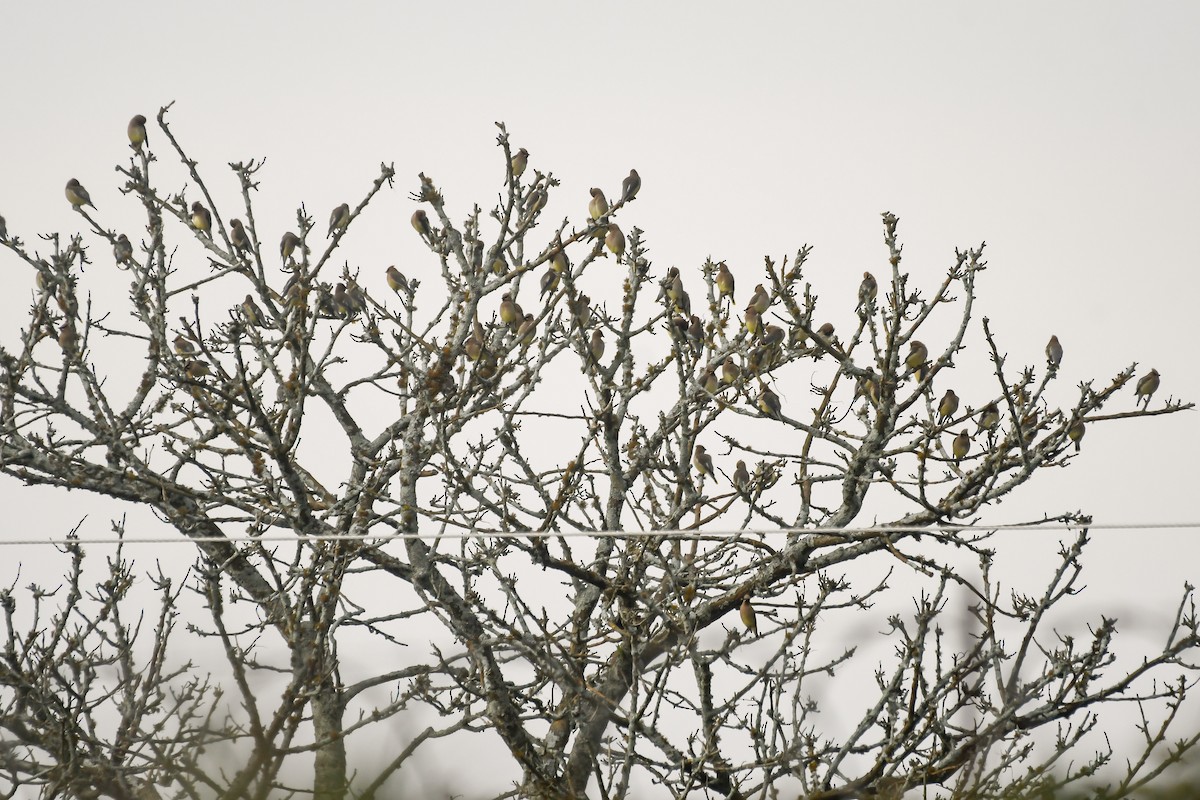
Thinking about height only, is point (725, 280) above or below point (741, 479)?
above

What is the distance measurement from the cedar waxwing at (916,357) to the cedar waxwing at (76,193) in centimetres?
454

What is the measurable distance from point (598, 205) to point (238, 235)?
1.97 metres

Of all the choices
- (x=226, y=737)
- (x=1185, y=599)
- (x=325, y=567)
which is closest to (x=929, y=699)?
(x=1185, y=599)

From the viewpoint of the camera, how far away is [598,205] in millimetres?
6684

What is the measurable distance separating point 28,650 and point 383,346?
7.70 feet

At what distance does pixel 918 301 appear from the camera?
6.21 meters

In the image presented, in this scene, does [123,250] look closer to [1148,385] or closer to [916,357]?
[916,357]

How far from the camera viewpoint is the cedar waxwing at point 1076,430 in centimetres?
579

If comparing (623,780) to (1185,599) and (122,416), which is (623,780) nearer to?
(1185,599)

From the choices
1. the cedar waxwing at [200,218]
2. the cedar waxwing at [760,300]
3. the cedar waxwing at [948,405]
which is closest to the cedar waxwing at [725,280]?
the cedar waxwing at [760,300]

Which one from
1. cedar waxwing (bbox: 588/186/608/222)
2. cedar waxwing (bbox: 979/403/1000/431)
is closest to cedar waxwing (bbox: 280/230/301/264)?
cedar waxwing (bbox: 588/186/608/222)

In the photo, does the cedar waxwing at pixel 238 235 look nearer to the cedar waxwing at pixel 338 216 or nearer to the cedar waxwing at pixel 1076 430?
the cedar waxwing at pixel 338 216

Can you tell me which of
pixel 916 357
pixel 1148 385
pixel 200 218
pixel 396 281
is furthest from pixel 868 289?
pixel 200 218

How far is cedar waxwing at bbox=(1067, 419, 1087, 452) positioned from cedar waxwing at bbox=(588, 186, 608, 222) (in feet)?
8.67
